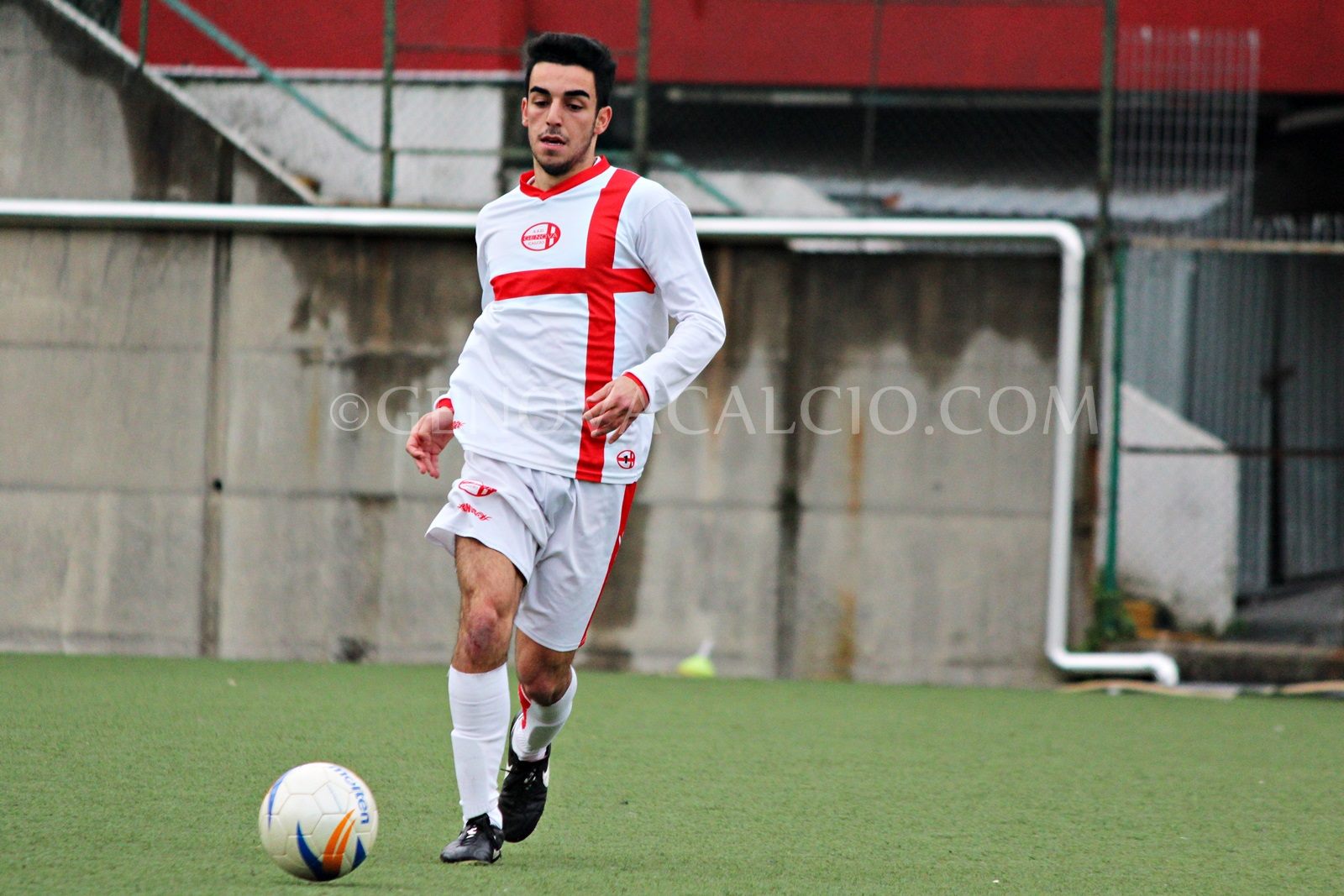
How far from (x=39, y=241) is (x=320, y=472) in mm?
2220

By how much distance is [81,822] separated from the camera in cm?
407

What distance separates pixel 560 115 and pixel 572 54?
162mm

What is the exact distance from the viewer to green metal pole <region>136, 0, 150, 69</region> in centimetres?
928

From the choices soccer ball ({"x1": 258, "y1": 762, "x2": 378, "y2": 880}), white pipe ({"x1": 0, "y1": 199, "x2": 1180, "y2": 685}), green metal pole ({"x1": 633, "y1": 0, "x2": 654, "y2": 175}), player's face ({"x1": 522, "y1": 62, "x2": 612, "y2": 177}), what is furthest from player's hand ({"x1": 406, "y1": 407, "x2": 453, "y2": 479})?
green metal pole ({"x1": 633, "y1": 0, "x2": 654, "y2": 175})

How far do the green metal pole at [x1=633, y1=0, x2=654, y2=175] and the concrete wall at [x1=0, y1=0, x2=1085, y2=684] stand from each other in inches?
28.8

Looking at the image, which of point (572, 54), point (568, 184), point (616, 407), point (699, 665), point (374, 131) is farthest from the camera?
point (374, 131)

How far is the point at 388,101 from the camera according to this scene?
31.0 ft

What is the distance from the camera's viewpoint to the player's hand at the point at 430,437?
4172 mm

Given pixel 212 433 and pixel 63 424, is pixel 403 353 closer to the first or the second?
pixel 212 433

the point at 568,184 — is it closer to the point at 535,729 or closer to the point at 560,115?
the point at 560,115

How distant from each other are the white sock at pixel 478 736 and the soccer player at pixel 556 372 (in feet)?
0.08

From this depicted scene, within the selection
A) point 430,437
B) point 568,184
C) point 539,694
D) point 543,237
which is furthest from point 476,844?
point 568,184

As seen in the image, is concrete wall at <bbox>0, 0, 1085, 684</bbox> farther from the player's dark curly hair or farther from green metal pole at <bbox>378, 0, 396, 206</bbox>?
the player's dark curly hair

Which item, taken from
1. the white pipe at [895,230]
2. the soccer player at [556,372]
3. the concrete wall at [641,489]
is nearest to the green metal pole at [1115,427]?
the white pipe at [895,230]
